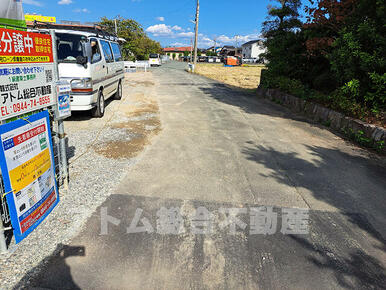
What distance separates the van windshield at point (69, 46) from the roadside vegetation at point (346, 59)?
7.69 m

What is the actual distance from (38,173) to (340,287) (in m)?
3.57

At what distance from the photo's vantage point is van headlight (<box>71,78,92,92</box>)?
6739 millimetres

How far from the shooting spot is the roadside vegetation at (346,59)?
675 cm

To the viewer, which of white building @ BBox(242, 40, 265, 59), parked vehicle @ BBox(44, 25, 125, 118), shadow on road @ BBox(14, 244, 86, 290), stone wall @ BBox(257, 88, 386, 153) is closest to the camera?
shadow on road @ BBox(14, 244, 86, 290)

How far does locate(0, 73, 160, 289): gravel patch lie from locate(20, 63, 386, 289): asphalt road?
126 millimetres

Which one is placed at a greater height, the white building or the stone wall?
the white building

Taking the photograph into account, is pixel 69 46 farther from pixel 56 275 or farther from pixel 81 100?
pixel 56 275

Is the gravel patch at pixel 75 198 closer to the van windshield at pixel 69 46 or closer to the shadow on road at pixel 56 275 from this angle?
the shadow on road at pixel 56 275

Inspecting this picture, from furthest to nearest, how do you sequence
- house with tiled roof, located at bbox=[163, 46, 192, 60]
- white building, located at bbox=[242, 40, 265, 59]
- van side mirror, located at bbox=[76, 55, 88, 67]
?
house with tiled roof, located at bbox=[163, 46, 192, 60] → white building, located at bbox=[242, 40, 265, 59] → van side mirror, located at bbox=[76, 55, 88, 67]

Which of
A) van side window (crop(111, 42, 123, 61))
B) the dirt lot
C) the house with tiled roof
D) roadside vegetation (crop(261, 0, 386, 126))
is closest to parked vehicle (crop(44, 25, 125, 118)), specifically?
van side window (crop(111, 42, 123, 61))

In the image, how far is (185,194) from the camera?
3951 mm

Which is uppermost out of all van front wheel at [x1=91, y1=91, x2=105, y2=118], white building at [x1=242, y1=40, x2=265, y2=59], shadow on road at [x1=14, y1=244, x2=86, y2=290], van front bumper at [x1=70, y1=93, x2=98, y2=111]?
white building at [x1=242, y1=40, x2=265, y2=59]

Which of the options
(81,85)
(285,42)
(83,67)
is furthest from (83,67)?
(285,42)

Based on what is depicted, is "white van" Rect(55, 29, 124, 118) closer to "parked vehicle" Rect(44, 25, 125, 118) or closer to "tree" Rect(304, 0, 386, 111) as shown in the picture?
"parked vehicle" Rect(44, 25, 125, 118)
